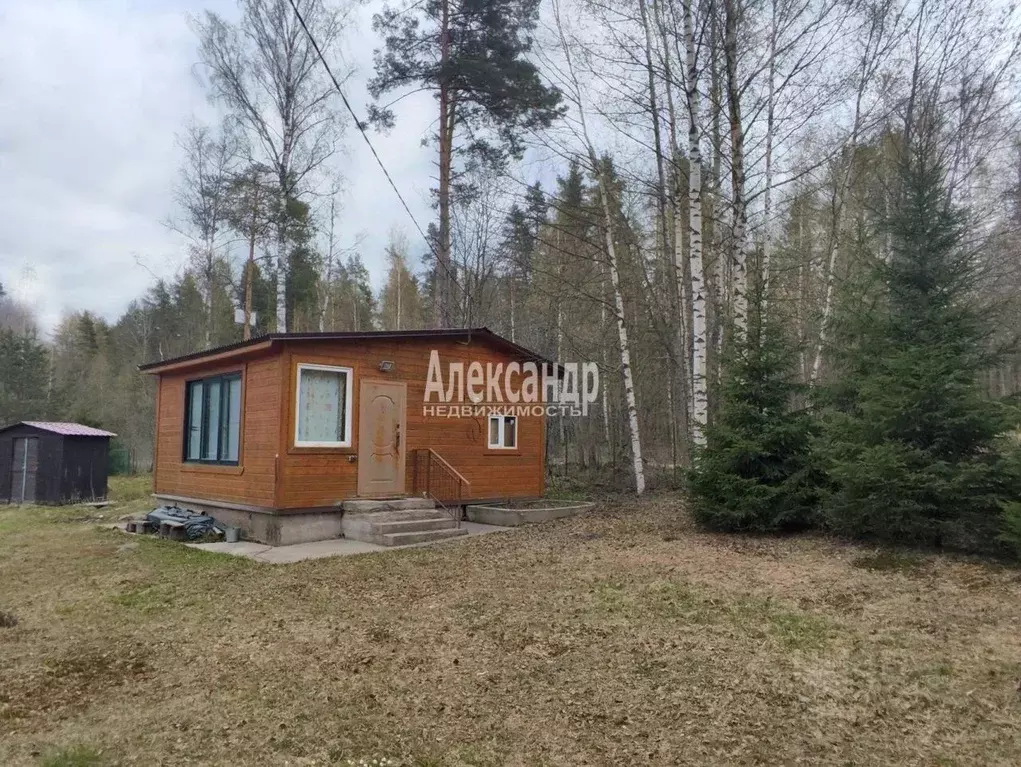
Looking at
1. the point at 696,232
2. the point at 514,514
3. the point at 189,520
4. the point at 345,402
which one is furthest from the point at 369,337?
the point at 696,232

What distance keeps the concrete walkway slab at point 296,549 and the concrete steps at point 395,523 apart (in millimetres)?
117

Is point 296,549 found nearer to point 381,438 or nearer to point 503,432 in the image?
point 381,438

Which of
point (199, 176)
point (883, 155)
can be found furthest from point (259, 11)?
point (883, 155)

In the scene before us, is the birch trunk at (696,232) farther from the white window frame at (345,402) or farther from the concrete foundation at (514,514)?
the white window frame at (345,402)

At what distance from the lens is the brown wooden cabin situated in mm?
9953

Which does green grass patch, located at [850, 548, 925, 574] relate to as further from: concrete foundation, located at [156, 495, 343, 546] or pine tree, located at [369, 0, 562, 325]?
pine tree, located at [369, 0, 562, 325]

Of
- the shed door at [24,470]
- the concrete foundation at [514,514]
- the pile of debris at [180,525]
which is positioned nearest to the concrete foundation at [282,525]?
the pile of debris at [180,525]

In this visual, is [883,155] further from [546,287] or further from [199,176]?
[199,176]

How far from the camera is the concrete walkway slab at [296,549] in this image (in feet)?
29.3

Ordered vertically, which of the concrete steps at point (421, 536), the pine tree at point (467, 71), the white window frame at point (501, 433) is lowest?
the concrete steps at point (421, 536)

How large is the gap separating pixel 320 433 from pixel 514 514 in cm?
354

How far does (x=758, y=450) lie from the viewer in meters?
8.50

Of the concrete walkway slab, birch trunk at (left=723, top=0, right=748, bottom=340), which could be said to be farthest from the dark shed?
birch trunk at (left=723, top=0, right=748, bottom=340)

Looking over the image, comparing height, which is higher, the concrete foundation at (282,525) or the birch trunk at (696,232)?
the birch trunk at (696,232)
